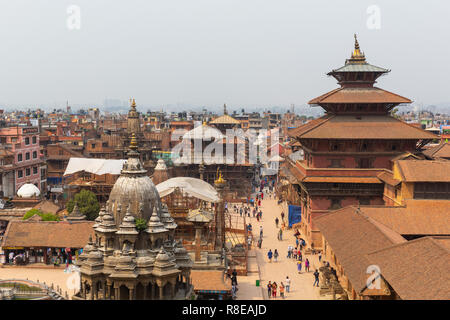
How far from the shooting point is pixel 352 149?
36.5 m

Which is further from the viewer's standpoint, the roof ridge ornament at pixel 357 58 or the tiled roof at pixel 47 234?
the roof ridge ornament at pixel 357 58

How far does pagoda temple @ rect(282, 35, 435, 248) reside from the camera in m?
35.7

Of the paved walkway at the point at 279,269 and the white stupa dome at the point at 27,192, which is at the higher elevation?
the white stupa dome at the point at 27,192

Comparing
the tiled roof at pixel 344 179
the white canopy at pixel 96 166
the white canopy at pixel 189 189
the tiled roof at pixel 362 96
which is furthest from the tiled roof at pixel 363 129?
the white canopy at pixel 96 166

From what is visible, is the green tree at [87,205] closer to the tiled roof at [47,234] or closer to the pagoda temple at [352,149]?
the tiled roof at [47,234]

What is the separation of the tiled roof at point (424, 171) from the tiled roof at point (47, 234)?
21.7 m

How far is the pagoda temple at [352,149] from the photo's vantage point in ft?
117

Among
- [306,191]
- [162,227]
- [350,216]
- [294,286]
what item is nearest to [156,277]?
[162,227]

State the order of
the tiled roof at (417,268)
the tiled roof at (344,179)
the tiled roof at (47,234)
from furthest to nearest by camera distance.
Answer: the tiled roof at (344,179) → the tiled roof at (47,234) → the tiled roof at (417,268)

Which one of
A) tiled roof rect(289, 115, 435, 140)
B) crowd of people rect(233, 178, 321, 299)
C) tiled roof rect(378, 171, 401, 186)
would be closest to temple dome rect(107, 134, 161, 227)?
crowd of people rect(233, 178, 321, 299)

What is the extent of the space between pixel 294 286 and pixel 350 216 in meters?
5.60

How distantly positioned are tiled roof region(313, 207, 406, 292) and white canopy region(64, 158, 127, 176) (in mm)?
26658

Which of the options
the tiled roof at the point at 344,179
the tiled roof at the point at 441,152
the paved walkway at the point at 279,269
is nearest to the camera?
the paved walkway at the point at 279,269

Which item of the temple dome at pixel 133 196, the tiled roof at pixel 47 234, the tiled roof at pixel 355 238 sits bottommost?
the tiled roof at pixel 47 234
